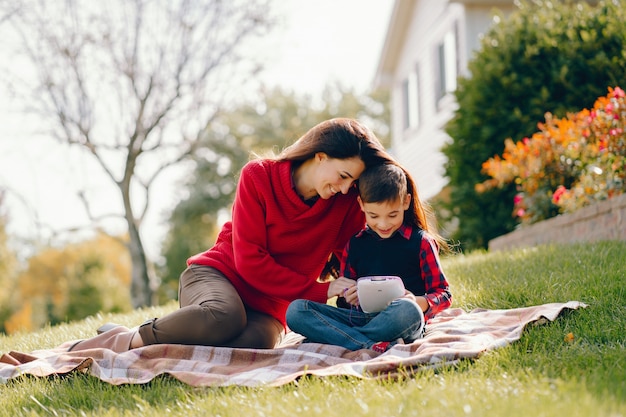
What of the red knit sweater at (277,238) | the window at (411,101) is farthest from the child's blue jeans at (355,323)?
the window at (411,101)

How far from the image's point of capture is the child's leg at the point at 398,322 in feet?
12.3

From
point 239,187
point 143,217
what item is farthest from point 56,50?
point 239,187

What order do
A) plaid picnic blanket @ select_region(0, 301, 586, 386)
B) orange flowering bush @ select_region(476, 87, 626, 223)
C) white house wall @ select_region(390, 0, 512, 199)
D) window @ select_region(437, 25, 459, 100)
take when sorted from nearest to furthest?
plaid picnic blanket @ select_region(0, 301, 586, 386) < orange flowering bush @ select_region(476, 87, 626, 223) < white house wall @ select_region(390, 0, 512, 199) < window @ select_region(437, 25, 459, 100)

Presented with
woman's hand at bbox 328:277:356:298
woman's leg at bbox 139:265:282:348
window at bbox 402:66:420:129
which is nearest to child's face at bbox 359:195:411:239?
woman's hand at bbox 328:277:356:298

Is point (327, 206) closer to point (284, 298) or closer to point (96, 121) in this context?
point (284, 298)

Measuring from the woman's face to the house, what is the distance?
8123 millimetres

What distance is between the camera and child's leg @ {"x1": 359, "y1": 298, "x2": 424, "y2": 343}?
12.3 ft

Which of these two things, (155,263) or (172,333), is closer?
(172,333)

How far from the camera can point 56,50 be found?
1347 cm

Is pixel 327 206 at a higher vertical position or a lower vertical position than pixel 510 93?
lower

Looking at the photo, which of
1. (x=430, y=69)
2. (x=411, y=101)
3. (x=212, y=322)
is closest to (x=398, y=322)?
(x=212, y=322)

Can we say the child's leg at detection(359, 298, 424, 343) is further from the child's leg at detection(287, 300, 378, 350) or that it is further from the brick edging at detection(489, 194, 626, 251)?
the brick edging at detection(489, 194, 626, 251)

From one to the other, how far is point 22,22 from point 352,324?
37.6 ft

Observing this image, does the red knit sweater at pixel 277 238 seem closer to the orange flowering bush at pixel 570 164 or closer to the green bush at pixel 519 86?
the orange flowering bush at pixel 570 164
